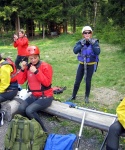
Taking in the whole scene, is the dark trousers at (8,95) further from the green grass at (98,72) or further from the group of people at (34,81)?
the green grass at (98,72)

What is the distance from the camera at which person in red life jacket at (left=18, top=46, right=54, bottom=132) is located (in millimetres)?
4969

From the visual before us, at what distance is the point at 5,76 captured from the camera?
18.4 feet

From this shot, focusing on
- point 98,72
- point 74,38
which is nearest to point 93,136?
point 98,72

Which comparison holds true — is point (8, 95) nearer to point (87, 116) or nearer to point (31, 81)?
point (31, 81)

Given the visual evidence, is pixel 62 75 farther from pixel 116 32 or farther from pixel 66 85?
pixel 116 32

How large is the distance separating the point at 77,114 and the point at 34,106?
0.90m

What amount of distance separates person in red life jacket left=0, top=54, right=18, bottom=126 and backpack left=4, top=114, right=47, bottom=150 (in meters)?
1.56

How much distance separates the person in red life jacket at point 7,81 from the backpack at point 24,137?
5.12 feet

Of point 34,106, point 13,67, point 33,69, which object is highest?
point 33,69

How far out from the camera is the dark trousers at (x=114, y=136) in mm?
3891

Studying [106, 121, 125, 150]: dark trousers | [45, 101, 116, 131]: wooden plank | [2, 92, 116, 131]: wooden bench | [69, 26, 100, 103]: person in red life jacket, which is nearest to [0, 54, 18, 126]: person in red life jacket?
[2, 92, 116, 131]: wooden bench

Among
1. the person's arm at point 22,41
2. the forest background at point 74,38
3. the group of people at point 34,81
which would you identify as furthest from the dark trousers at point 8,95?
the person's arm at point 22,41

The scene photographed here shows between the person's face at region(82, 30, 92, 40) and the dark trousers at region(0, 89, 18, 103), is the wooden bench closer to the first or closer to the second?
the dark trousers at region(0, 89, 18, 103)

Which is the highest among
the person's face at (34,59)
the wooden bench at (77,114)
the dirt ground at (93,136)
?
the person's face at (34,59)
